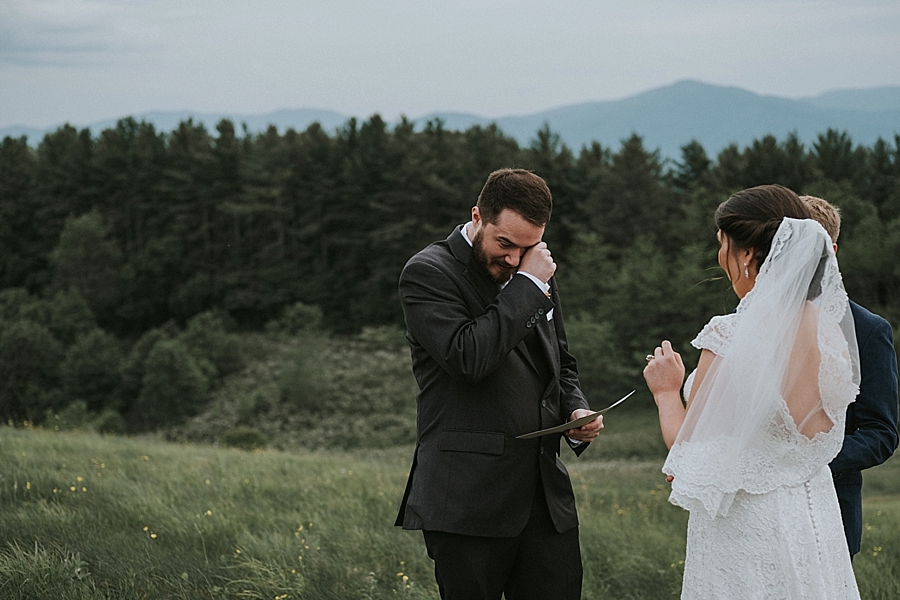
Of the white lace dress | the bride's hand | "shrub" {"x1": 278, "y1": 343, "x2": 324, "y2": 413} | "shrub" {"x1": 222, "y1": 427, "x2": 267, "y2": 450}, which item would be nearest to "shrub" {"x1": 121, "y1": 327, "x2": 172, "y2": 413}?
"shrub" {"x1": 278, "y1": 343, "x2": 324, "y2": 413}

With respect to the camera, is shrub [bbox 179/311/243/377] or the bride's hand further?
shrub [bbox 179/311/243/377]

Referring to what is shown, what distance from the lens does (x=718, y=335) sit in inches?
120

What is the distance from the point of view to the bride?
2988 millimetres

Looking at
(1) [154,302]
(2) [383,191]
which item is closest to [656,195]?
(2) [383,191]

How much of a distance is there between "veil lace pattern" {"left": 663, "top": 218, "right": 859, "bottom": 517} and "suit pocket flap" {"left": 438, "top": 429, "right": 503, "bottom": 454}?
2.22 ft

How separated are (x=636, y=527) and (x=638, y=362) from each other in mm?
35621

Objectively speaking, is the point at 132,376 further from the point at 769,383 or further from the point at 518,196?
the point at 769,383

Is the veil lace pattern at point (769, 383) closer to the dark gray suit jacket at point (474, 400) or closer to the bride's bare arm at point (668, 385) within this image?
the bride's bare arm at point (668, 385)

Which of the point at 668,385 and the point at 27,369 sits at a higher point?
the point at 668,385

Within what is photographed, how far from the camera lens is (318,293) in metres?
57.0

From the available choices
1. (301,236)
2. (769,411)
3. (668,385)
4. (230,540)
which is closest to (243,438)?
(301,236)

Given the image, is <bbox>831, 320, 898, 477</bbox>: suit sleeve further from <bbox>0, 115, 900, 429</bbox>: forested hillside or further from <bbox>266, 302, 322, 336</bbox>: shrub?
<bbox>266, 302, 322, 336</bbox>: shrub

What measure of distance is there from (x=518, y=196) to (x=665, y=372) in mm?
A: 839

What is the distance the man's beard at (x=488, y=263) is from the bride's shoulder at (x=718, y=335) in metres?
0.75
